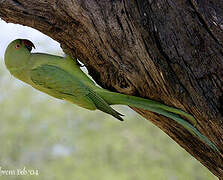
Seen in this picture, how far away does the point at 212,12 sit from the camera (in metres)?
2.40

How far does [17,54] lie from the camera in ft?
9.04

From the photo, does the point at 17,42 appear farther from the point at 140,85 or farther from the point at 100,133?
the point at 100,133

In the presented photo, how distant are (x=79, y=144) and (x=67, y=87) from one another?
336 inches

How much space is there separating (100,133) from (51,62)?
8.50 metres

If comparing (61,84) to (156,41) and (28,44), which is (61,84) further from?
(156,41)

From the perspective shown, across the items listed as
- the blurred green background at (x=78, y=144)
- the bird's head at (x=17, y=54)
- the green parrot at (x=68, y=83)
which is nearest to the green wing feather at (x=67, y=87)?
the green parrot at (x=68, y=83)

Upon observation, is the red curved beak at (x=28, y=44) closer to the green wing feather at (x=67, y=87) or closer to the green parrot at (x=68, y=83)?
the green parrot at (x=68, y=83)

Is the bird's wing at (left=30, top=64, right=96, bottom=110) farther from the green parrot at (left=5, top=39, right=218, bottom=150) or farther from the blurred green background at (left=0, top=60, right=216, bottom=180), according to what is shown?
the blurred green background at (left=0, top=60, right=216, bottom=180)

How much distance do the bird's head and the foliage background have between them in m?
7.95

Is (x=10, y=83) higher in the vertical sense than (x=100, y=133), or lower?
higher

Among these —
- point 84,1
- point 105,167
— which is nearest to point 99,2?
point 84,1

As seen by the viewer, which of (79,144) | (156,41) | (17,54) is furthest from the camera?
(79,144)

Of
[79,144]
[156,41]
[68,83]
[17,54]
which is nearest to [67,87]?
[68,83]

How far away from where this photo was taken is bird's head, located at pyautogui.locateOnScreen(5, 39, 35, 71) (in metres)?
2.74
